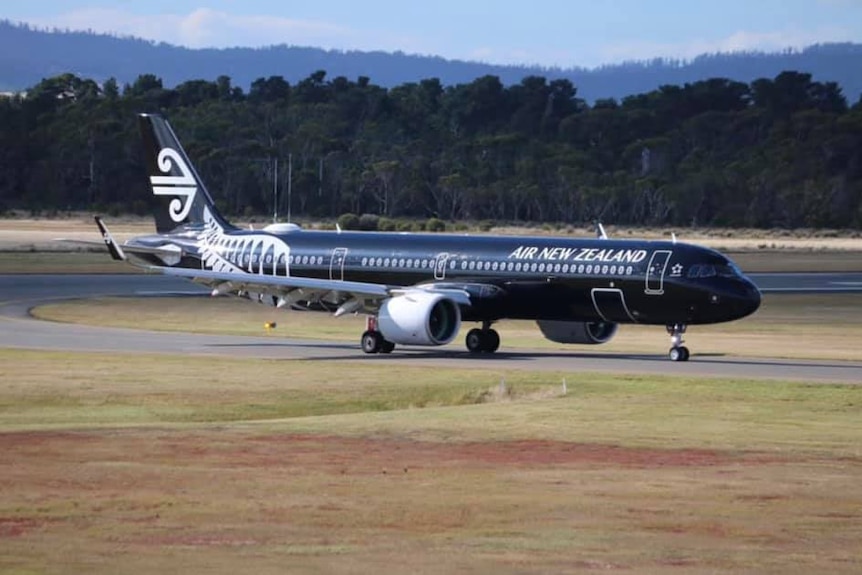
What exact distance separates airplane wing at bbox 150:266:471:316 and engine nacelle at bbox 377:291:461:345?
377mm

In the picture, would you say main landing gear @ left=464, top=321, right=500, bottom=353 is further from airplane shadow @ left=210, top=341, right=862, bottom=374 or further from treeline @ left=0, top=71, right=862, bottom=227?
treeline @ left=0, top=71, right=862, bottom=227

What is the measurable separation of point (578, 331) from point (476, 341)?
2.65 meters

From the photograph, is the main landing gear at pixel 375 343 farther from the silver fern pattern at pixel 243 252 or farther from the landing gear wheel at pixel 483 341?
the silver fern pattern at pixel 243 252

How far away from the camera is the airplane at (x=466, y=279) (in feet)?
142

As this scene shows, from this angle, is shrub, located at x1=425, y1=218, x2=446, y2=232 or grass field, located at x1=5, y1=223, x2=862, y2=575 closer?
grass field, located at x1=5, y1=223, x2=862, y2=575

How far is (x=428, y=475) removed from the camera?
24359 mm

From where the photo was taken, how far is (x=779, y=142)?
18512 cm

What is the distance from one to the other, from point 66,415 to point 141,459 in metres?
6.98

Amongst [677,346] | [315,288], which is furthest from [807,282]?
[315,288]

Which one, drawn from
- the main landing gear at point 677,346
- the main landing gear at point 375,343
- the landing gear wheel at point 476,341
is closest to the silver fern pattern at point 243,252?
the main landing gear at point 375,343

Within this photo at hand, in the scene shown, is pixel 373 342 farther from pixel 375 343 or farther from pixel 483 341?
pixel 483 341

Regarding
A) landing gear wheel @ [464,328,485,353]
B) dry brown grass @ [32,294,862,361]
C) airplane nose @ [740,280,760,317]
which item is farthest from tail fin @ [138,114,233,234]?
airplane nose @ [740,280,760,317]

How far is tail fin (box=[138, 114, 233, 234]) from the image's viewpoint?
53844 mm

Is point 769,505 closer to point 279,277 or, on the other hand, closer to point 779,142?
point 279,277
